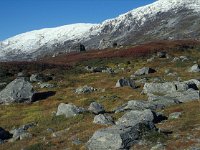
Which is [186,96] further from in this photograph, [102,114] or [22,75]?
[22,75]

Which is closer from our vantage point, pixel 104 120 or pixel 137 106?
pixel 104 120

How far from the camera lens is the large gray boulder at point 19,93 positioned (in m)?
54.7

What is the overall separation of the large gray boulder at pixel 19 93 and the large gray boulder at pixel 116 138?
95.2ft

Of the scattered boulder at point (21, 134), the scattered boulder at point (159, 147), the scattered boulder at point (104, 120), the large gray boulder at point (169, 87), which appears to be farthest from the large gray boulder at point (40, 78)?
the scattered boulder at point (159, 147)

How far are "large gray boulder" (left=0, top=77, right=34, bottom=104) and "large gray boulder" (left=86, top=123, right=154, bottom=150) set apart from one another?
95.2 ft

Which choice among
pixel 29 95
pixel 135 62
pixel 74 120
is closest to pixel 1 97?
pixel 29 95

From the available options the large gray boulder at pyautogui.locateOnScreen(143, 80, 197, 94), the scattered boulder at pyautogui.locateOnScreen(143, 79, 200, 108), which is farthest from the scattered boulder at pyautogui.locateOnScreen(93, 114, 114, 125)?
the large gray boulder at pyautogui.locateOnScreen(143, 80, 197, 94)

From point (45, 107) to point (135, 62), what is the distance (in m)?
47.8

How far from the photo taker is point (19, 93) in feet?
181

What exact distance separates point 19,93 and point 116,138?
103 feet

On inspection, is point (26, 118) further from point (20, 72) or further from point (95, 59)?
point (95, 59)

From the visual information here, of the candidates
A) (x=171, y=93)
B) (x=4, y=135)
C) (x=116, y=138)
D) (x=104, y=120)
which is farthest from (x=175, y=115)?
(x=4, y=135)

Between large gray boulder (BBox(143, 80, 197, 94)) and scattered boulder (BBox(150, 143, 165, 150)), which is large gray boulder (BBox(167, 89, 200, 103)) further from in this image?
scattered boulder (BBox(150, 143, 165, 150))

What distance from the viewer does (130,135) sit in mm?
26531
